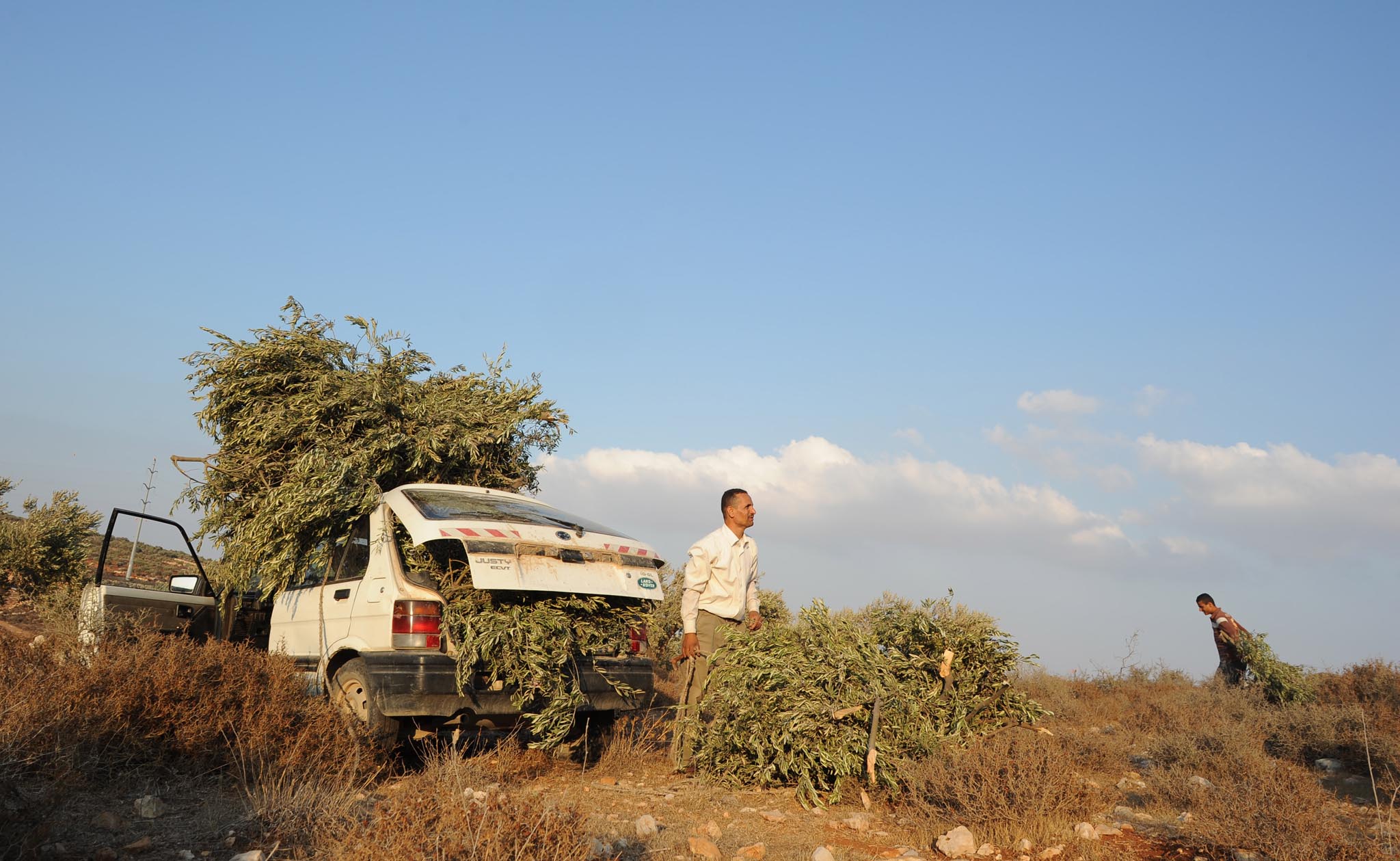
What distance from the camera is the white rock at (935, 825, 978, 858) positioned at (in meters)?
4.70

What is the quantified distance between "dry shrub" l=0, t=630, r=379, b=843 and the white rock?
3.22 m

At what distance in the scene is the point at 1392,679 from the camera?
985 cm

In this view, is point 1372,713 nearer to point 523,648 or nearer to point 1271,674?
point 1271,674

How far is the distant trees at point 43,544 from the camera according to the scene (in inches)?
548

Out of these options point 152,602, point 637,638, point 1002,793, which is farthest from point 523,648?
point 152,602

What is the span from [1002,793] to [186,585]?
694cm

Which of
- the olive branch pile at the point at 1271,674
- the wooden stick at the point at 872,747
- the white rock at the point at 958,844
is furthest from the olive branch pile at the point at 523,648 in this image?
the olive branch pile at the point at 1271,674

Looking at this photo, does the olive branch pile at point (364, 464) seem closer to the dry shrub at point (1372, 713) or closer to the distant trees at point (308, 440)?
the distant trees at point (308, 440)

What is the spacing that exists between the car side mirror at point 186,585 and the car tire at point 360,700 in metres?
2.53

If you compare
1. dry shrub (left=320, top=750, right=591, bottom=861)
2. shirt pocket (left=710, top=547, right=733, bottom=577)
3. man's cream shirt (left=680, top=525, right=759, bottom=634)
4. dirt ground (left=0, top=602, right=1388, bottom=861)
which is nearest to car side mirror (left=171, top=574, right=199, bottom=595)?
dirt ground (left=0, top=602, right=1388, bottom=861)

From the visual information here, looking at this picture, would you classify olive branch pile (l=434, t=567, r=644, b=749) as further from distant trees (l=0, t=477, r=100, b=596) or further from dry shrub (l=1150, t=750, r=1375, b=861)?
distant trees (l=0, t=477, r=100, b=596)

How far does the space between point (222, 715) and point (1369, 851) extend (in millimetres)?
6085

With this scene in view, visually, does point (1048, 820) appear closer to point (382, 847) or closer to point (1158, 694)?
point (382, 847)

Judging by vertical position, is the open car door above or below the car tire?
above
